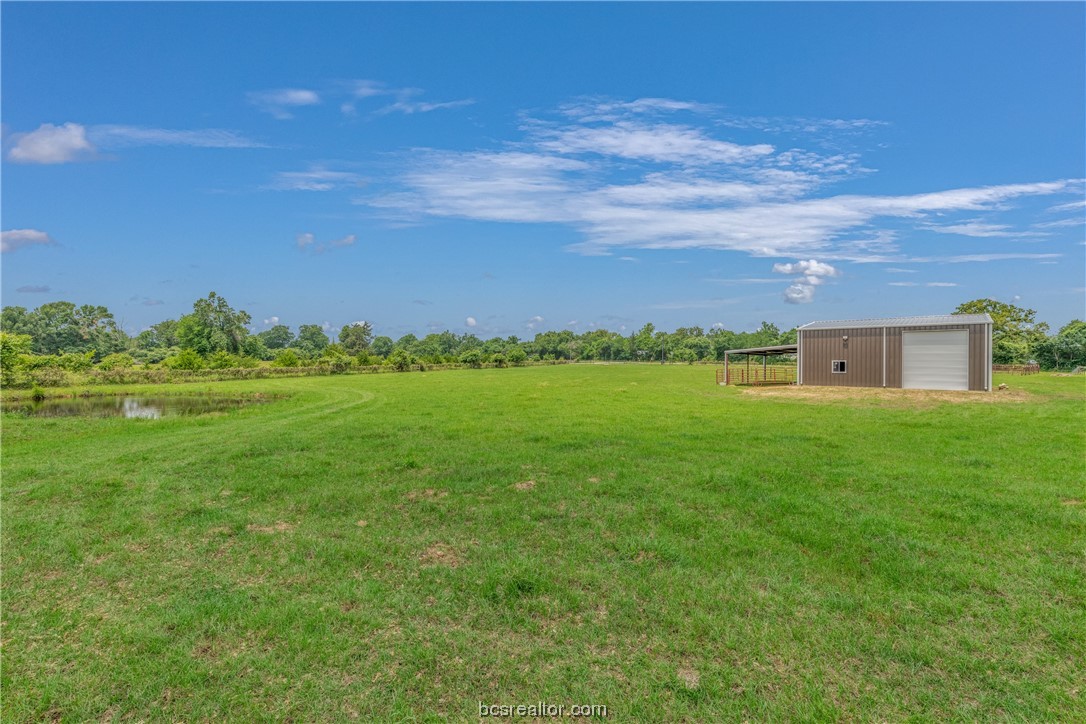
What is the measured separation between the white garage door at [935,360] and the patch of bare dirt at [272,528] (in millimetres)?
30124

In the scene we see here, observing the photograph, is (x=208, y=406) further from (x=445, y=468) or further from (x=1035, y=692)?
(x=1035, y=692)

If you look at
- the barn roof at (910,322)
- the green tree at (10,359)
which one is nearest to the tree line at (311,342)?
the green tree at (10,359)

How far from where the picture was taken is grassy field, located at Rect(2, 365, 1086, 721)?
3.49m

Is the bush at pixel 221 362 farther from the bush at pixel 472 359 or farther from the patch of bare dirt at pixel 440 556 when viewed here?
the patch of bare dirt at pixel 440 556

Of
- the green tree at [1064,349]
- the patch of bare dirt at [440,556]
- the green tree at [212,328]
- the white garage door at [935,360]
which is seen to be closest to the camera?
the patch of bare dirt at [440,556]

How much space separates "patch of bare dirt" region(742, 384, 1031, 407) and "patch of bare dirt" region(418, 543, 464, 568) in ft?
63.4

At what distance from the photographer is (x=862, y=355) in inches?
1093

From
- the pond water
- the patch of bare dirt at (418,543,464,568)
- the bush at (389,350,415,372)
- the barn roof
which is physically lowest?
the pond water

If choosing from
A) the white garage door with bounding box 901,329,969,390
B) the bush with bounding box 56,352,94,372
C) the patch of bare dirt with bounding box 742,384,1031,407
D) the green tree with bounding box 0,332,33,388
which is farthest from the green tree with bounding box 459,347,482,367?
the white garage door with bounding box 901,329,969,390

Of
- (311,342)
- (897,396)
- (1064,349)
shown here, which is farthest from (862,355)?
(311,342)

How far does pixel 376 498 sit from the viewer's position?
304 inches

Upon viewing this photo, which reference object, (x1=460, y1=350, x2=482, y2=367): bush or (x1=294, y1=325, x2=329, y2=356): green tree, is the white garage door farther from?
(x1=294, y1=325, x2=329, y2=356): green tree

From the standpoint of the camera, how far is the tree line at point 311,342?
46969 mm

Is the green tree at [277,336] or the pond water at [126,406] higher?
the green tree at [277,336]
